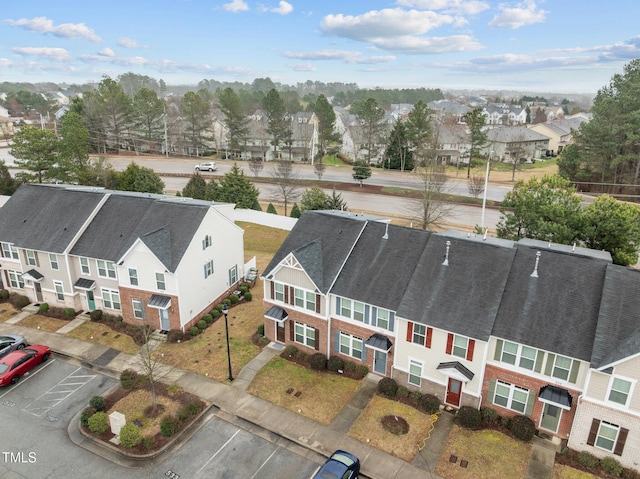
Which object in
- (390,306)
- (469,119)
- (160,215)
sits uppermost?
(469,119)

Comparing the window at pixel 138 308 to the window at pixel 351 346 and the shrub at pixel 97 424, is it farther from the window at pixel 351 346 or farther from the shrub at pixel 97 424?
the window at pixel 351 346

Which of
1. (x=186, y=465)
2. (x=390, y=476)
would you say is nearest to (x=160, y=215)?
(x=186, y=465)

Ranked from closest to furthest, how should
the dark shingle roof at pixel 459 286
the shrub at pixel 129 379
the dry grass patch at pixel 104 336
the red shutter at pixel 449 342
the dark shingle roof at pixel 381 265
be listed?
the dark shingle roof at pixel 459 286 → the red shutter at pixel 449 342 → the shrub at pixel 129 379 → the dark shingle roof at pixel 381 265 → the dry grass patch at pixel 104 336

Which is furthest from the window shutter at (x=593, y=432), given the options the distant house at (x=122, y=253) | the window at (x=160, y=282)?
the window at (x=160, y=282)

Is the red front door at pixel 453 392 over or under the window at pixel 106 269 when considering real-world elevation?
under

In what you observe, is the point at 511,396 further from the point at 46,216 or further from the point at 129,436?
the point at 46,216

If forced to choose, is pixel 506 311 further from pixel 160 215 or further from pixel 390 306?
pixel 160 215

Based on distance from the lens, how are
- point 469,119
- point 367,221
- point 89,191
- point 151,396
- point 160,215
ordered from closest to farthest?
point 151,396, point 367,221, point 160,215, point 89,191, point 469,119
